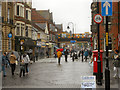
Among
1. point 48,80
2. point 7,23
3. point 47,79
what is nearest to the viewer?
point 48,80

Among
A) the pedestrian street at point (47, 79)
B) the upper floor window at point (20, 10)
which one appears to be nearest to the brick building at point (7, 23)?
the upper floor window at point (20, 10)

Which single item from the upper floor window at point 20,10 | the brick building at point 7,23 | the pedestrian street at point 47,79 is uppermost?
the upper floor window at point 20,10

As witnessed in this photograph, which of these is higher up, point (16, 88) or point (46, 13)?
point (46, 13)

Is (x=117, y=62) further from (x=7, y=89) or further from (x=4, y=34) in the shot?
(x=4, y=34)

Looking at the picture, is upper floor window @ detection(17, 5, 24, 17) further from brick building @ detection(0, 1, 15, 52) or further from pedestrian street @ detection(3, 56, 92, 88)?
pedestrian street @ detection(3, 56, 92, 88)

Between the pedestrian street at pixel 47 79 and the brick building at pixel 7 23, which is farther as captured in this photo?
the brick building at pixel 7 23

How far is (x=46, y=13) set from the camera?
93.2 metres

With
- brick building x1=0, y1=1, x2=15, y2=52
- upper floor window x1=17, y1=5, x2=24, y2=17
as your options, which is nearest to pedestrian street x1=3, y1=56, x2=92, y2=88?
brick building x1=0, y1=1, x2=15, y2=52

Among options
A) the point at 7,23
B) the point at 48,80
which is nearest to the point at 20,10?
the point at 7,23

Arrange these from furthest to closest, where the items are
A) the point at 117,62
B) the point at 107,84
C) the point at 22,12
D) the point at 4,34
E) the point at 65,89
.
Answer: the point at 22,12 < the point at 4,34 < the point at 117,62 < the point at 65,89 < the point at 107,84

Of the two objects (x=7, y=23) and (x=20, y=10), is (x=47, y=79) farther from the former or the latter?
(x=20, y=10)

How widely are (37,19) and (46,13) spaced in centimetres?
1260

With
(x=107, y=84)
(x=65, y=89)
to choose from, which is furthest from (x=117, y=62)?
(x=107, y=84)

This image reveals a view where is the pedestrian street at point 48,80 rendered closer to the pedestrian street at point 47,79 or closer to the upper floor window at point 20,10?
the pedestrian street at point 47,79
